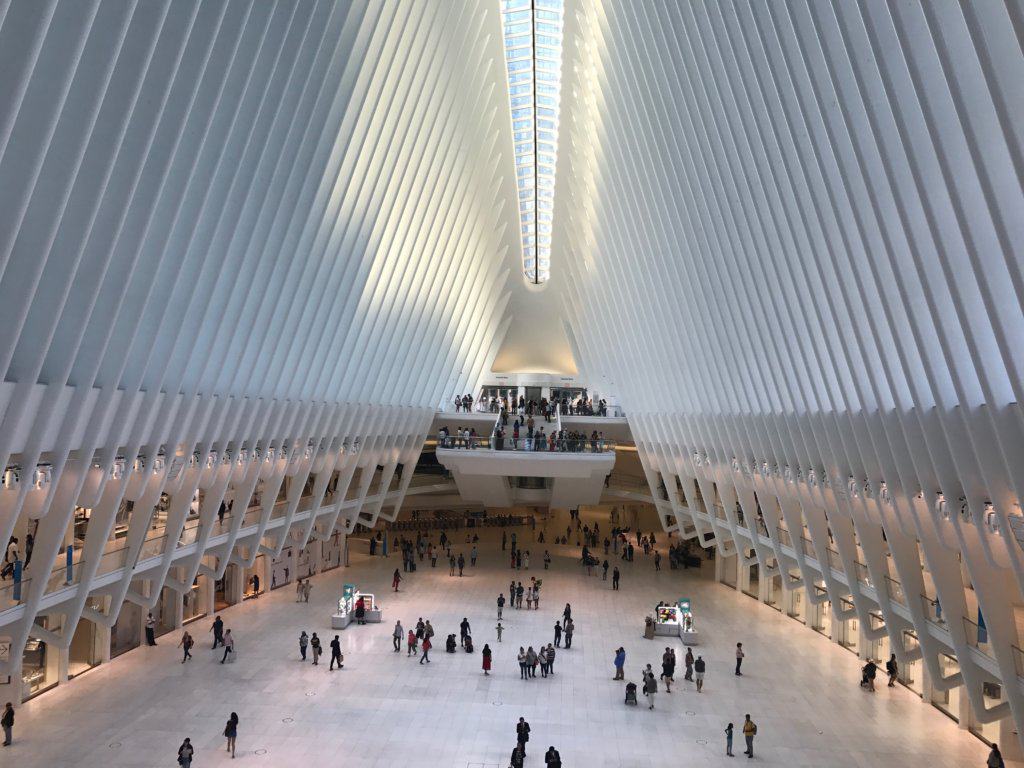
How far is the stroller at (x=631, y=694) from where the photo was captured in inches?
663

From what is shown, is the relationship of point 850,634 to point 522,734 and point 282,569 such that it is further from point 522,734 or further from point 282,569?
point 282,569

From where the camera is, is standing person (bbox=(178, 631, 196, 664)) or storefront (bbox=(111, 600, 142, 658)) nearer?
standing person (bbox=(178, 631, 196, 664))

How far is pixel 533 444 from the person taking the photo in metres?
29.9

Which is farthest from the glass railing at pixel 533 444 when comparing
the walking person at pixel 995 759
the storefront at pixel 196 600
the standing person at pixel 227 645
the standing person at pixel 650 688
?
the walking person at pixel 995 759

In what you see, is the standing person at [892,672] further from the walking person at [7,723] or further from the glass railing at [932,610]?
the walking person at [7,723]

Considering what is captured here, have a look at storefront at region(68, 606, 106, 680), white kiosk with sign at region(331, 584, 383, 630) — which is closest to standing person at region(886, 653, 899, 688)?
white kiosk with sign at region(331, 584, 383, 630)

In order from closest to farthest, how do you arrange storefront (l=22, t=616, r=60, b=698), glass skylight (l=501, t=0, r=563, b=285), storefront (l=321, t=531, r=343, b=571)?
1. storefront (l=22, t=616, r=60, b=698)
2. glass skylight (l=501, t=0, r=563, b=285)
3. storefront (l=321, t=531, r=343, b=571)

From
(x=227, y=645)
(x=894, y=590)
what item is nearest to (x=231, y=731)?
(x=227, y=645)

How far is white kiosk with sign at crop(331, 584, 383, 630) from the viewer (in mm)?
22797

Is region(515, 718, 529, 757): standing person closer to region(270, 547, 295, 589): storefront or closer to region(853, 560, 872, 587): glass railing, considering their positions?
region(853, 560, 872, 587): glass railing

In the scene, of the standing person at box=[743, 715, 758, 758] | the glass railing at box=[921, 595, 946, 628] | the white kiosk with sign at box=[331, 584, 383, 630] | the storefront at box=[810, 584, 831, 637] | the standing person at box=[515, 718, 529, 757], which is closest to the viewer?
the standing person at box=[515, 718, 529, 757]

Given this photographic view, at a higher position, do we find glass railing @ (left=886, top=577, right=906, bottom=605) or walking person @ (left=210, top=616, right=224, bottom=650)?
glass railing @ (left=886, top=577, right=906, bottom=605)

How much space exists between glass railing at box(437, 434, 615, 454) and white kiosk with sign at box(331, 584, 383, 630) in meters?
7.62

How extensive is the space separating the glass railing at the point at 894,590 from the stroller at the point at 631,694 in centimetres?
573
